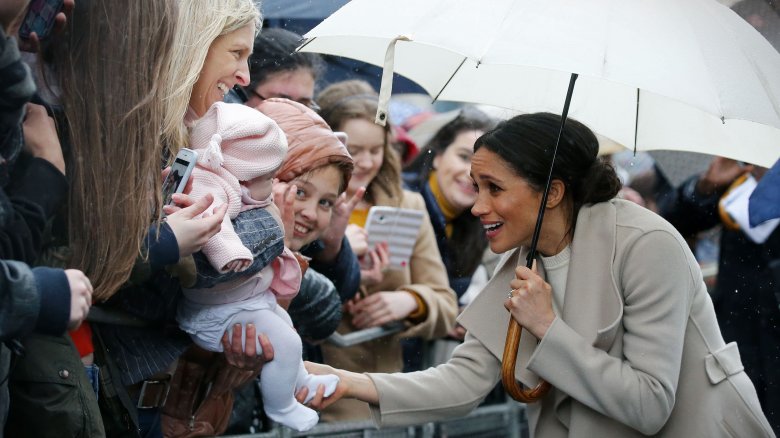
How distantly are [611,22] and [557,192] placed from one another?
0.71 metres

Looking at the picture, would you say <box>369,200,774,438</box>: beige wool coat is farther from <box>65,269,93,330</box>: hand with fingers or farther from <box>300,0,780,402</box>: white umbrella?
<box>65,269,93,330</box>: hand with fingers

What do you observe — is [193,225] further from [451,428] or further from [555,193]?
[451,428]

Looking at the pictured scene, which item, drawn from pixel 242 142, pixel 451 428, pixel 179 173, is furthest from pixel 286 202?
pixel 451 428

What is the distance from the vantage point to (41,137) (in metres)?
2.88

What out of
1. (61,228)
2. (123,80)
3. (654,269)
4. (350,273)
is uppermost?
(123,80)

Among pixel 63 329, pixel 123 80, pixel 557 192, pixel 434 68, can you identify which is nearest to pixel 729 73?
pixel 557 192

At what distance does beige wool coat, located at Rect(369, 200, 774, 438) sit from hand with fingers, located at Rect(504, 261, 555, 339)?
5 cm

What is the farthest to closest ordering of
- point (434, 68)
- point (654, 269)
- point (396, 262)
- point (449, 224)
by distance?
point (449, 224) → point (396, 262) → point (434, 68) → point (654, 269)

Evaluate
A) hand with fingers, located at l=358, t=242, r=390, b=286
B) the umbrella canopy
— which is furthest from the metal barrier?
the umbrella canopy

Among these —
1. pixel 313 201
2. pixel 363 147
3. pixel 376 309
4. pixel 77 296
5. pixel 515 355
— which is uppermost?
pixel 77 296

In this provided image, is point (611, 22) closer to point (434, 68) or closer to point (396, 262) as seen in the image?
point (434, 68)

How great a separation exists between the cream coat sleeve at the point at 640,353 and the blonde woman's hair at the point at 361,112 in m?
1.99

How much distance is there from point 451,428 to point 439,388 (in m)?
1.86

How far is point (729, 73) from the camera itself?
3699 mm
